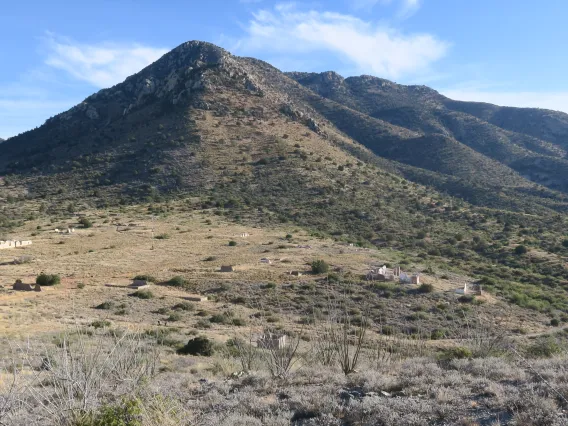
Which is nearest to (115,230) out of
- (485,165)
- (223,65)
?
(223,65)

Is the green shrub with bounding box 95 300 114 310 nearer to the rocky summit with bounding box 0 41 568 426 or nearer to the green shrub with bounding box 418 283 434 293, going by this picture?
the rocky summit with bounding box 0 41 568 426

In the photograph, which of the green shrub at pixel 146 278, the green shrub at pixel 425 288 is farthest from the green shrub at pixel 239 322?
the green shrub at pixel 425 288

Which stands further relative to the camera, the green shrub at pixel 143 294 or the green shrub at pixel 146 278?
the green shrub at pixel 146 278

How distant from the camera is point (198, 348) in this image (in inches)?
599

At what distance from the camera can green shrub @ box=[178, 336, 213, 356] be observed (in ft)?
49.4

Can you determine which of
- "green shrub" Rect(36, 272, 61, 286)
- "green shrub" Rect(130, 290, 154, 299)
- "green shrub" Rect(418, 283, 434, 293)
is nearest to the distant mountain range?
"green shrub" Rect(418, 283, 434, 293)

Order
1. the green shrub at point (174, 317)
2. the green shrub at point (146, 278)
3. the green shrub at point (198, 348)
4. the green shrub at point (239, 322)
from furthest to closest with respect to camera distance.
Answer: the green shrub at point (146, 278), the green shrub at point (174, 317), the green shrub at point (239, 322), the green shrub at point (198, 348)

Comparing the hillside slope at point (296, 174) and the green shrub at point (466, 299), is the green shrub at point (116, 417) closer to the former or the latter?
the green shrub at point (466, 299)

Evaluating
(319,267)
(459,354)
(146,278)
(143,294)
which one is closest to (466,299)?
(319,267)

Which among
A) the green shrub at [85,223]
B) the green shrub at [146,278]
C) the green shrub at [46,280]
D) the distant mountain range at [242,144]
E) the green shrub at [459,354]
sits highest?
the distant mountain range at [242,144]

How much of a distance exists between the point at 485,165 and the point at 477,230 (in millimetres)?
34939

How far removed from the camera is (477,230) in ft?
162

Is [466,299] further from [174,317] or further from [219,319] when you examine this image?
[174,317]

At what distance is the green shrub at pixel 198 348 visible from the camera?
1505 cm
